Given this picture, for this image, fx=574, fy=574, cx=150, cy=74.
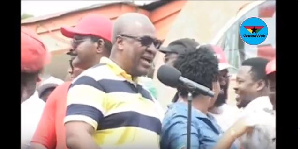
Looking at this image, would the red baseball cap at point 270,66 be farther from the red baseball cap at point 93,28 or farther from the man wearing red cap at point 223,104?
the red baseball cap at point 93,28

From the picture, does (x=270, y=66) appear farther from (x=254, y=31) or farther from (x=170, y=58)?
(x=170, y=58)

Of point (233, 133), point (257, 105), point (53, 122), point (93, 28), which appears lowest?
point (233, 133)

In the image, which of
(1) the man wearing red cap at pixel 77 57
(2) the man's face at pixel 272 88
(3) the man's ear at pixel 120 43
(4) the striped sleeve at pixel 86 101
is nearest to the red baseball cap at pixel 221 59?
(2) the man's face at pixel 272 88

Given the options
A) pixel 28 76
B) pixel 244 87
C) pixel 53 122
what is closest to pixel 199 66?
pixel 244 87

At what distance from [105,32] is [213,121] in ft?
3.48

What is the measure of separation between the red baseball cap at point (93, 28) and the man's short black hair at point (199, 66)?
0.56m

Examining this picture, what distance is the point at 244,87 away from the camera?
4.42 metres

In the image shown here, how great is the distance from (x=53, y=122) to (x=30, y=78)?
36 cm

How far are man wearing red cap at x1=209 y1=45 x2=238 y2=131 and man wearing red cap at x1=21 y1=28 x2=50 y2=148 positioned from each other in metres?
1.29

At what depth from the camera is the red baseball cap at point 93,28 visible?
421cm

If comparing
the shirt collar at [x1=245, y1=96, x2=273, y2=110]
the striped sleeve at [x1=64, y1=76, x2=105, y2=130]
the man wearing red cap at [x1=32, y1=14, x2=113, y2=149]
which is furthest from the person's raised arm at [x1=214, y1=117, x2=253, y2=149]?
the man wearing red cap at [x1=32, y1=14, x2=113, y2=149]

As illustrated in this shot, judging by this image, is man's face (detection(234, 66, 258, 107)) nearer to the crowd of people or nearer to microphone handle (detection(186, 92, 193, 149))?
the crowd of people
